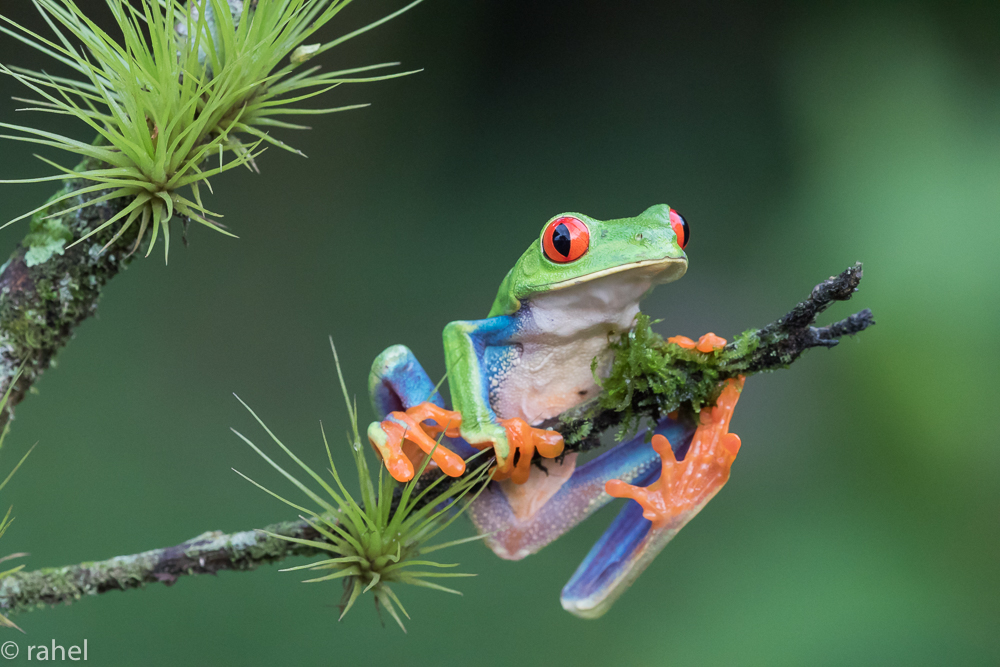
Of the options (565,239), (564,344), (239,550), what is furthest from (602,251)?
(239,550)

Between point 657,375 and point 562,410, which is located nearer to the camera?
point 657,375

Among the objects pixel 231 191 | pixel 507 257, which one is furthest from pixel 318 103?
pixel 507 257

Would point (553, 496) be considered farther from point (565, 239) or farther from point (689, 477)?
point (565, 239)

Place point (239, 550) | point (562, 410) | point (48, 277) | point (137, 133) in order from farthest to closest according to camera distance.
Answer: point (562, 410)
point (239, 550)
point (48, 277)
point (137, 133)

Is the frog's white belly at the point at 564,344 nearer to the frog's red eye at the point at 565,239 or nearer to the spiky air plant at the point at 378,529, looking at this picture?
the frog's red eye at the point at 565,239

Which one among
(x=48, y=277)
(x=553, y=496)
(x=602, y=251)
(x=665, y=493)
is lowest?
(x=665, y=493)

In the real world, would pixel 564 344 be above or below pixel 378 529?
above
